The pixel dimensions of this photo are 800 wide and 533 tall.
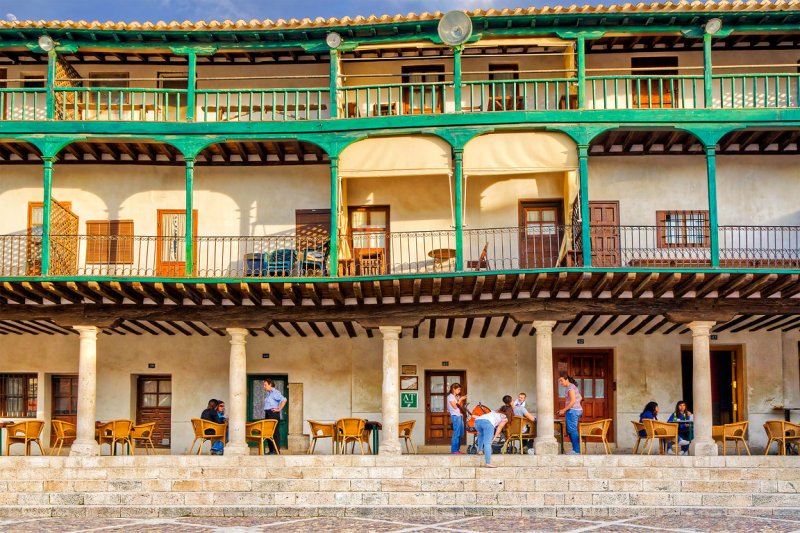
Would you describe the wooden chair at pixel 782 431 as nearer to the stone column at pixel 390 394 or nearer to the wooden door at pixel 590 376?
the wooden door at pixel 590 376

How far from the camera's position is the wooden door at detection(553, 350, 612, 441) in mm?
20719

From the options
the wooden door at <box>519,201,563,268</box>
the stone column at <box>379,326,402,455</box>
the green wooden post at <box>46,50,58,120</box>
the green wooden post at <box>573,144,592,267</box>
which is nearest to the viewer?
the green wooden post at <box>573,144,592,267</box>

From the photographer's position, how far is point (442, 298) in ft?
60.7

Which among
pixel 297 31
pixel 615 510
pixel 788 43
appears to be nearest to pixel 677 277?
pixel 615 510

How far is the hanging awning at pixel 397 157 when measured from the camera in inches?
732

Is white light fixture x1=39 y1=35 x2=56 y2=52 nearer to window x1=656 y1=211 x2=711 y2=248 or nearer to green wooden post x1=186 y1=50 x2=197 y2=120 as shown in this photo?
green wooden post x1=186 y1=50 x2=197 y2=120

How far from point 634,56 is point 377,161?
18.3 feet

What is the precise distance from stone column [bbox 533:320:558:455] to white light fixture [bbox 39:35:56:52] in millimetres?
10040

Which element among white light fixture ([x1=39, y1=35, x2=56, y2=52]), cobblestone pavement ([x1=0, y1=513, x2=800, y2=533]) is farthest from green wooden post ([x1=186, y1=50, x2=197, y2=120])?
cobblestone pavement ([x1=0, y1=513, x2=800, y2=533])

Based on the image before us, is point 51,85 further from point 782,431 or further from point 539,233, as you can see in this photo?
point 782,431

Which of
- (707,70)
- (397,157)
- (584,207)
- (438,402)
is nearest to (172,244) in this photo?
(397,157)

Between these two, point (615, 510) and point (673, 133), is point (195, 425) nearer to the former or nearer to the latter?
point (615, 510)

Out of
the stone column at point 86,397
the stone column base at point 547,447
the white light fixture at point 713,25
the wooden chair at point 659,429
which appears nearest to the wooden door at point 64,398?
the stone column at point 86,397

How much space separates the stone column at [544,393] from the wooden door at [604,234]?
188 centimetres
